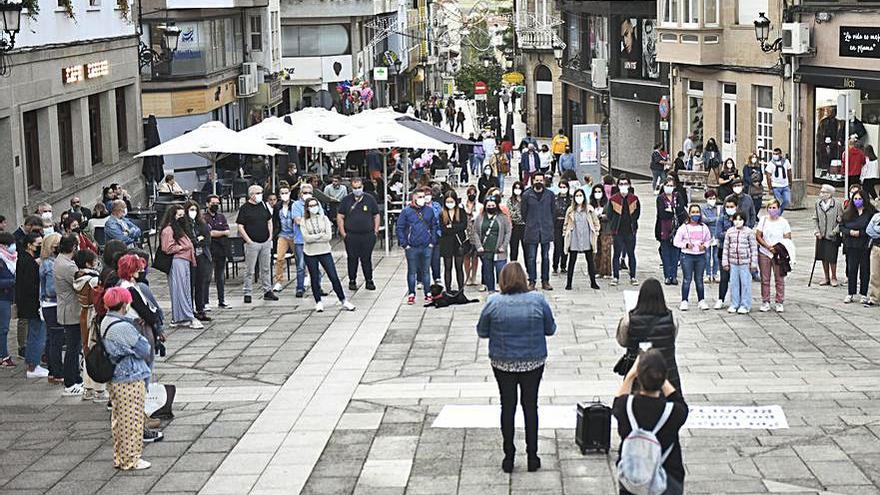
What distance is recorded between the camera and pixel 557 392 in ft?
46.0

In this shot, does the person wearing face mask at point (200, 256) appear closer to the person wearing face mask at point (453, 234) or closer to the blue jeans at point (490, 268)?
the person wearing face mask at point (453, 234)

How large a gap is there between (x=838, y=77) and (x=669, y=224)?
15.0 m

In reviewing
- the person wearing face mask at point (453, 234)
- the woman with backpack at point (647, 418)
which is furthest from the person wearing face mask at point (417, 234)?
the woman with backpack at point (647, 418)

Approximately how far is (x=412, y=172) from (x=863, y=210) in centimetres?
1543

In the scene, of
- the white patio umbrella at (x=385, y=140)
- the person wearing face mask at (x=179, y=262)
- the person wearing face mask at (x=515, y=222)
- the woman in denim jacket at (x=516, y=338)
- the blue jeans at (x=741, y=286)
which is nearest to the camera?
the woman in denim jacket at (x=516, y=338)

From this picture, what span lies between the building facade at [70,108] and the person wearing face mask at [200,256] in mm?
5538

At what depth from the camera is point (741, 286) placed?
18734mm

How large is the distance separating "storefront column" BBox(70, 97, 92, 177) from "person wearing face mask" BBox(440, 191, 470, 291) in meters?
10.8

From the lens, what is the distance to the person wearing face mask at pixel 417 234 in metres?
20.4

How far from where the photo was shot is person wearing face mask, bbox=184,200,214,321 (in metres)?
19.0

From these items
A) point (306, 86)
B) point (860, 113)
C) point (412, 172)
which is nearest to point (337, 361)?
point (412, 172)

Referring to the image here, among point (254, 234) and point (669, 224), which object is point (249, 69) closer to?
point (254, 234)

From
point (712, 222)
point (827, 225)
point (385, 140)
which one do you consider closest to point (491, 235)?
point (712, 222)

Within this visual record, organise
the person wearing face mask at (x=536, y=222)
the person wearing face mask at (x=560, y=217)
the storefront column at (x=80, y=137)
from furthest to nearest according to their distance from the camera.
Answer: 1. the storefront column at (x=80, y=137)
2. the person wearing face mask at (x=560, y=217)
3. the person wearing face mask at (x=536, y=222)
